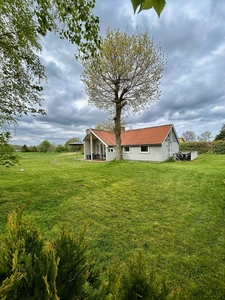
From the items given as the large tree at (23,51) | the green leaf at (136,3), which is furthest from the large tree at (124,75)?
the green leaf at (136,3)

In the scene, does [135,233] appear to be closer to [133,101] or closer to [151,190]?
[151,190]

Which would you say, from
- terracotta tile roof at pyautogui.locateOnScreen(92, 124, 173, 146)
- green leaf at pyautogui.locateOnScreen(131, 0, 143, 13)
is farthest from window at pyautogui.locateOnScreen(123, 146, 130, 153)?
green leaf at pyautogui.locateOnScreen(131, 0, 143, 13)

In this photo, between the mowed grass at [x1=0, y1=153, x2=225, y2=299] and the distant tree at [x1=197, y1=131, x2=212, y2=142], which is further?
the distant tree at [x1=197, y1=131, x2=212, y2=142]

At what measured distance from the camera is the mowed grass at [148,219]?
2.72 m

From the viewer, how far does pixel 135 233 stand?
3682mm

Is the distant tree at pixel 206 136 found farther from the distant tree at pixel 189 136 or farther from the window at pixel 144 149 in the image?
the window at pixel 144 149

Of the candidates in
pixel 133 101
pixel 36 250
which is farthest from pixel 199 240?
pixel 133 101

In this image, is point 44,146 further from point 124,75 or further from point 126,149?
point 124,75

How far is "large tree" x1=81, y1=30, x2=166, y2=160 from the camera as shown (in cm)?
1277

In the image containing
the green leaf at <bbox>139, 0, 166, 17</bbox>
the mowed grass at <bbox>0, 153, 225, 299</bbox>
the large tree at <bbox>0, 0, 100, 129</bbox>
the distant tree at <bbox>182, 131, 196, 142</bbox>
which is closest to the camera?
the green leaf at <bbox>139, 0, 166, 17</bbox>

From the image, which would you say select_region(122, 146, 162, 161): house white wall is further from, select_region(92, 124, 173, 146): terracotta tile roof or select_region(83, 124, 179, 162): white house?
select_region(92, 124, 173, 146): terracotta tile roof

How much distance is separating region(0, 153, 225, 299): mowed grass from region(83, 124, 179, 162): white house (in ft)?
29.9

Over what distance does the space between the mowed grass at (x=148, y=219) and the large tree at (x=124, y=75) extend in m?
9.01

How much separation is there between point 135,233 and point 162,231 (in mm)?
702
